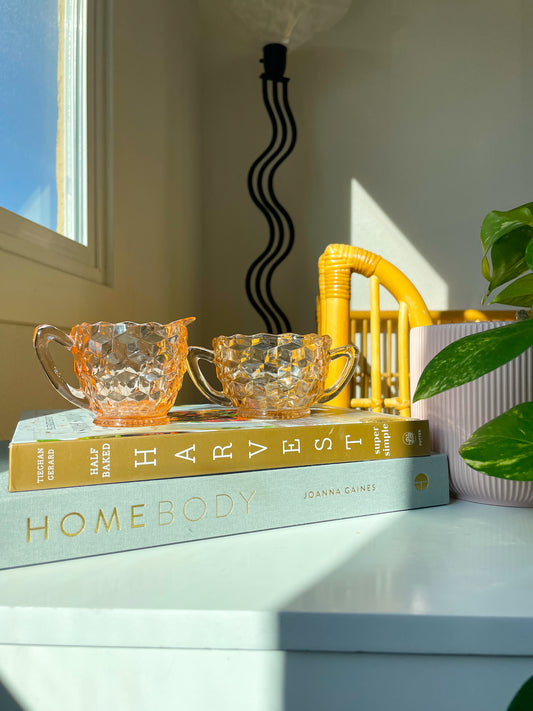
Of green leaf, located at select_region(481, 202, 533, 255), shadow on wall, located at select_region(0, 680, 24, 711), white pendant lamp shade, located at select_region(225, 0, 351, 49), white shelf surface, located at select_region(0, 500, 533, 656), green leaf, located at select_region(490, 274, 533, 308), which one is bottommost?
shadow on wall, located at select_region(0, 680, 24, 711)

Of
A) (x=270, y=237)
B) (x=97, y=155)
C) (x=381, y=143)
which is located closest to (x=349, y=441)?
(x=97, y=155)

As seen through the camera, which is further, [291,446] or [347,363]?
[347,363]

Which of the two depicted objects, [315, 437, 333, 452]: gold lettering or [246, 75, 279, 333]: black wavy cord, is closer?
[315, 437, 333, 452]: gold lettering

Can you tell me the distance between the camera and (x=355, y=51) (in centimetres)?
202

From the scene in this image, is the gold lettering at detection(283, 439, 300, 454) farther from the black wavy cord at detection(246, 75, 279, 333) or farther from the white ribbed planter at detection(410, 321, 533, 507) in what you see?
the black wavy cord at detection(246, 75, 279, 333)

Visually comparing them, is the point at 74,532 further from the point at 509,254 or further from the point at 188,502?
the point at 509,254

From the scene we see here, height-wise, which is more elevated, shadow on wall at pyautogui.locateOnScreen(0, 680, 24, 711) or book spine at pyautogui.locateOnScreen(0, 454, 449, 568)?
book spine at pyautogui.locateOnScreen(0, 454, 449, 568)

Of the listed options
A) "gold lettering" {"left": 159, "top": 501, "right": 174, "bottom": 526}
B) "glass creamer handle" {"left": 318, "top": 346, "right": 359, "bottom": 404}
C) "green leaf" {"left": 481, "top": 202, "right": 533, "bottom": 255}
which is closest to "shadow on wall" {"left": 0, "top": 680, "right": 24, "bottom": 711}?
"gold lettering" {"left": 159, "top": 501, "right": 174, "bottom": 526}

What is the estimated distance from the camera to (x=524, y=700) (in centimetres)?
27

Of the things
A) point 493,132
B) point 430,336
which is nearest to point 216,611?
point 430,336

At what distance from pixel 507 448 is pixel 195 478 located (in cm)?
23

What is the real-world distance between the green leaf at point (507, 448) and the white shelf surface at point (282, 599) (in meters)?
0.07

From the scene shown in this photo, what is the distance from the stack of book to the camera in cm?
38

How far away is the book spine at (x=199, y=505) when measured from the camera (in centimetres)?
37
